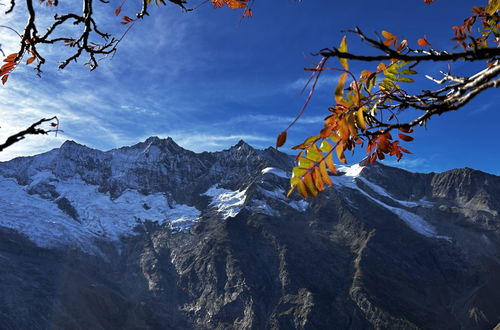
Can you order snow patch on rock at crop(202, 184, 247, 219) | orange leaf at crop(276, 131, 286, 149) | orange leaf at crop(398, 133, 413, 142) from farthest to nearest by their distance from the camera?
snow patch on rock at crop(202, 184, 247, 219)
orange leaf at crop(398, 133, 413, 142)
orange leaf at crop(276, 131, 286, 149)

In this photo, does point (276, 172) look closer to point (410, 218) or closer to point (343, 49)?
point (410, 218)

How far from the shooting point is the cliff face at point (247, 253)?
117m

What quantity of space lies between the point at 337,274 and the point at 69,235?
10223cm

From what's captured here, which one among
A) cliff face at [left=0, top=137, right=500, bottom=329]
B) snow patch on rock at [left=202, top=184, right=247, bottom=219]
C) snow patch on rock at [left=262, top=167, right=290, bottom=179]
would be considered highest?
snow patch on rock at [left=262, top=167, right=290, bottom=179]

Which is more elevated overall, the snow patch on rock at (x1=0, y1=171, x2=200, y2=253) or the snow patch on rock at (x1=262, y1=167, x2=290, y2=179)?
the snow patch on rock at (x1=262, y1=167, x2=290, y2=179)

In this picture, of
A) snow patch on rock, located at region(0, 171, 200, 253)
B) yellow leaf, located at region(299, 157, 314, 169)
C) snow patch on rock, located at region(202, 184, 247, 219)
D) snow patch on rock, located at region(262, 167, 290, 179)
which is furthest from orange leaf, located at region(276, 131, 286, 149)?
snow patch on rock, located at region(262, 167, 290, 179)

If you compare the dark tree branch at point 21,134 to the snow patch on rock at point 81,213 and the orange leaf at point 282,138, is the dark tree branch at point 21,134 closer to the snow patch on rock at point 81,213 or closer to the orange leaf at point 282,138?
the orange leaf at point 282,138

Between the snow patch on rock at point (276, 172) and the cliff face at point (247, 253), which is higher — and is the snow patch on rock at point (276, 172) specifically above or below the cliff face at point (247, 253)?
above

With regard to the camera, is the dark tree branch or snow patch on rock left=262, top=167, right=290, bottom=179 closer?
the dark tree branch

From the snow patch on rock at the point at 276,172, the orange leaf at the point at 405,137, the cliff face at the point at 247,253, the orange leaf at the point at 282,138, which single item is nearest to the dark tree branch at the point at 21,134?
the orange leaf at the point at 282,138

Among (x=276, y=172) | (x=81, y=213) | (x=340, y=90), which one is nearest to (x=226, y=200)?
(x=276, y=172)

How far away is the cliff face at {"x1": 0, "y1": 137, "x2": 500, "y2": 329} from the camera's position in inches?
4599

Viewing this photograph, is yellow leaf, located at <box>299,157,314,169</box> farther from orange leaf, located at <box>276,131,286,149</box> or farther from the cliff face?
the cliff face

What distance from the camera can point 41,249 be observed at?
432 ft
